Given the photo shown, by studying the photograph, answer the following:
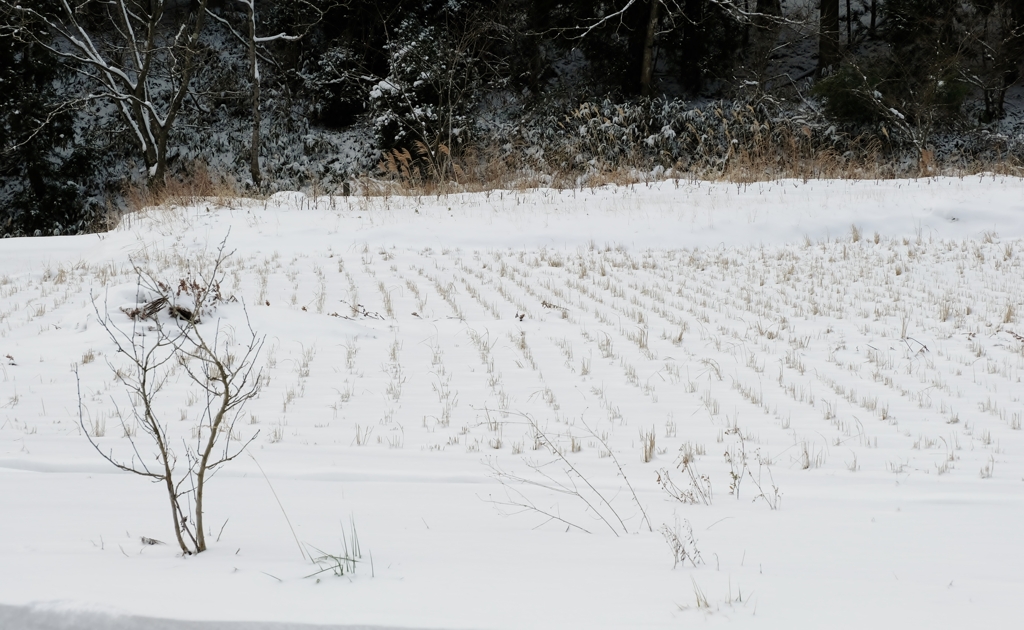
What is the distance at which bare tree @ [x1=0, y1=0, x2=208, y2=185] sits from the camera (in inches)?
688

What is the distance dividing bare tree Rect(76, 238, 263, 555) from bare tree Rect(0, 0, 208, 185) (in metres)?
12.0

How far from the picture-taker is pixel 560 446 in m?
3.58

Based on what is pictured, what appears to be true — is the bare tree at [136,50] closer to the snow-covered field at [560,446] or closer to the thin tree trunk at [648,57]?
the snow-covered field at [560,446]

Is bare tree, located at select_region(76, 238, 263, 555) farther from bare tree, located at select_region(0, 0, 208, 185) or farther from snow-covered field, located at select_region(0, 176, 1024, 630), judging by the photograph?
bare tree, located at select_region(0, 0, 208, 185)

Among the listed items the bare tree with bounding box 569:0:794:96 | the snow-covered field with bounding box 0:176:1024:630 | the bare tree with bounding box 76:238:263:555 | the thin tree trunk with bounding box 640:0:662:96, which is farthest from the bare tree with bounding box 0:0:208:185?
the bare tree with bounding box 76:238:263:555

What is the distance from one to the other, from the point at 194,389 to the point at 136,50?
52.6ft

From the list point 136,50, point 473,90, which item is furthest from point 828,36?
point 136,50

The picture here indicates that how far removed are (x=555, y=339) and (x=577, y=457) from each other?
96.4 inches

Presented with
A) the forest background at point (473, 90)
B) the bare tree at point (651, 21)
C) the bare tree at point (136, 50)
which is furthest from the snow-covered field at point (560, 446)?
the bare tree at point (651, 21)

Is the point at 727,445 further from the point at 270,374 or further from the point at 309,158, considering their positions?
the point at 309,158

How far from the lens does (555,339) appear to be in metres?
5.85

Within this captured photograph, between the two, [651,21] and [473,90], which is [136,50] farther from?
[651,21]

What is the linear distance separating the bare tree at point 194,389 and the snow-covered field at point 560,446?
0.09m

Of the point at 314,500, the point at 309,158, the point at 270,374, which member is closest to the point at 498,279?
the point at 270,374
